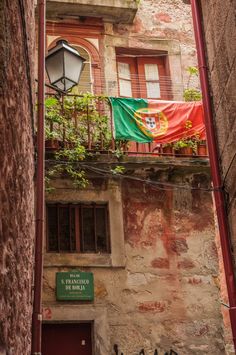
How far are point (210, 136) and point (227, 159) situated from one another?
0.45m

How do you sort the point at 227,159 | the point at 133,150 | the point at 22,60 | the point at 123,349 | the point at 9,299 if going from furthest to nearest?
the point at 133,150
the point at 123,349
the point at 227,159
the point at 22,60
the point at 9,299

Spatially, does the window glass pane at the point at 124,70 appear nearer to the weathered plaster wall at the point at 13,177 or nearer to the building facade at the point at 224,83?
the building facade at the point at 224,83

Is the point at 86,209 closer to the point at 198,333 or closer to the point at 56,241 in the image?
the point at 56,241

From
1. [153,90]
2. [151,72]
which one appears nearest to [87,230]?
[153,90]

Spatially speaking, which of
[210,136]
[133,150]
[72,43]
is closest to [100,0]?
[72,43]

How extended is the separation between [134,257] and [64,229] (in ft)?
4.11

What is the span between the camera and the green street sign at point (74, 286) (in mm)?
8930

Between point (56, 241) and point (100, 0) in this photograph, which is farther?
point (100, 0)

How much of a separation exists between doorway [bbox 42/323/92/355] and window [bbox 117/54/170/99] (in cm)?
477

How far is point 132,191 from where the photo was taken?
395 inches

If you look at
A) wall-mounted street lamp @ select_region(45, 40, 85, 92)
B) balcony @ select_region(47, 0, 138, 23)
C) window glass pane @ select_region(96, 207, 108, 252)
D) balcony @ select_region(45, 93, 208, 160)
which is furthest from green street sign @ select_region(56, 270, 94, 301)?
balcony @ select_region(47, 0, 138, 23)

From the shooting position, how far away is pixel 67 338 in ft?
29.5

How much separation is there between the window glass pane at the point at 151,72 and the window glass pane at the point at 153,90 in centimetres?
17

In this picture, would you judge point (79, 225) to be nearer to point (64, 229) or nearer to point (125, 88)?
point (64, 229)
